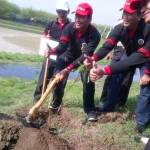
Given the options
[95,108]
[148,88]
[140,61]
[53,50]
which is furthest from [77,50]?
[140,61]

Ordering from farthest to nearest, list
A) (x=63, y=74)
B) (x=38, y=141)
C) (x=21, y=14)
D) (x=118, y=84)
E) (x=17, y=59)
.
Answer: (x=21, y=14) < (x=17, y=59) < (x=118, y=84) < (x=63, y=74) < (x=38, y=141)

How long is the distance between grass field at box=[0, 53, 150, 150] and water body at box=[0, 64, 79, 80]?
4.54ft

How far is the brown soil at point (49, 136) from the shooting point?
6.06 metres

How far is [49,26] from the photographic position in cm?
880

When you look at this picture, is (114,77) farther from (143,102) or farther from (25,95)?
(25,95)

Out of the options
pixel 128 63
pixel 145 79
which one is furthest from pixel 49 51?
pixel 128 63

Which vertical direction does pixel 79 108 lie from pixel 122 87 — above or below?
below

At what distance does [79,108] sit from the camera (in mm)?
8406

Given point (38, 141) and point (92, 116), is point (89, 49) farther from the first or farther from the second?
point (38, 141)

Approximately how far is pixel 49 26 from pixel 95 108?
6.39ft

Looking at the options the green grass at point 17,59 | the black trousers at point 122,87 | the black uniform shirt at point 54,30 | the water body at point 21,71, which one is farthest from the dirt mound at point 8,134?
the green grass at point 17,59

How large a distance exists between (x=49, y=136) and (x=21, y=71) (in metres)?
8.55

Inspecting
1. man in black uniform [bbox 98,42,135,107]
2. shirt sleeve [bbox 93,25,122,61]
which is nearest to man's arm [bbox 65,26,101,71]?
shirt sleeve [bbox 93,25,122,61]

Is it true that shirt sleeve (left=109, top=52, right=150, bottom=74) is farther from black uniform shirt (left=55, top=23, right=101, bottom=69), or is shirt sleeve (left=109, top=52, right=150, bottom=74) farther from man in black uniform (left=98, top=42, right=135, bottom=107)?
man in black uniform (left=98, top=42, right=135, bottom=107)
